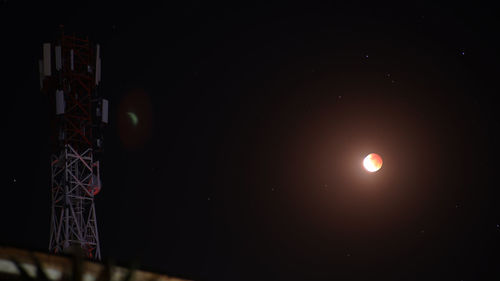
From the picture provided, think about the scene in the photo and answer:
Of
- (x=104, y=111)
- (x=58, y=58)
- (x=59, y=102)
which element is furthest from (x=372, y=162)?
(x=58, y=58)

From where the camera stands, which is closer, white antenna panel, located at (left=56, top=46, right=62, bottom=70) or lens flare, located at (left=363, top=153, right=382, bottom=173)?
white antenna panel, located at (left=56, top=46, right=62, bottom=70)

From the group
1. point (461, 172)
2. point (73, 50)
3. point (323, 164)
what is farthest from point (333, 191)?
point (73, 50)

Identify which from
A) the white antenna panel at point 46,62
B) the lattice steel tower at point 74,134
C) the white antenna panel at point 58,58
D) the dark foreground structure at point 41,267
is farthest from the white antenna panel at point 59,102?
the dark foreground structure at point 41,267

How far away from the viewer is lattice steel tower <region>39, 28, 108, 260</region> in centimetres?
2155

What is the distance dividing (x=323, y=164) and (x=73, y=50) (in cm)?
1762

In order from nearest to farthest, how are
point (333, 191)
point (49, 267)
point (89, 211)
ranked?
point (49, 267) < point (89, 211) < point (333, 191)

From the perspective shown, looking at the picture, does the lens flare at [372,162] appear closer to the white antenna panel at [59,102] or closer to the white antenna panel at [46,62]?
the white antenna panel at [59,102]

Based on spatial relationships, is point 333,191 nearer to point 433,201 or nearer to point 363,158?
point 363,158

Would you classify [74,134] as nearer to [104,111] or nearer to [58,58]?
[104,111]

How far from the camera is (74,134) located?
22.4 metres

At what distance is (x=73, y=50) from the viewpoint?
23.0 m

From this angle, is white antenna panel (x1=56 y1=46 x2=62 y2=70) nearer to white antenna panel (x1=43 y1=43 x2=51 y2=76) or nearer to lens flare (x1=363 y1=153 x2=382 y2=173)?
white antenna panel (x1=43 y1=43 x2=51 y2=76)

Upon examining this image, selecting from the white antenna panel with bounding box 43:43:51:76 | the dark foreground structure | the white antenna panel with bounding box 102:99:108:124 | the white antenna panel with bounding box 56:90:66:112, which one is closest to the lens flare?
the white antenna panel with bounding box 102:99:108:124

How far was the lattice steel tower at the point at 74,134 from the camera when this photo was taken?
70.7 ft
